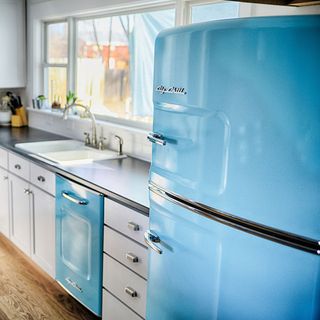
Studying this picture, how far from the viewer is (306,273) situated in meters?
1.29

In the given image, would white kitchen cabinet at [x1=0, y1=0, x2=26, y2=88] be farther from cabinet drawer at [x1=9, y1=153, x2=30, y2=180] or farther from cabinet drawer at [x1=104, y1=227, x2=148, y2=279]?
cabinet drawer at [x1=104, y1=227, x2=148, y2=279]

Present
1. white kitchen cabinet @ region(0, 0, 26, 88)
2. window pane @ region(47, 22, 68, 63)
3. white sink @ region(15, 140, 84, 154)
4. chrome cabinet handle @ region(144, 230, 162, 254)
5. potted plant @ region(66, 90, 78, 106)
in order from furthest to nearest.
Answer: white kitchen cabinet @ region(0, 0, 26, 88) → window pane @ region(47, 22, 68, 63) → potted plant @ region(66, 90, 78, 106) → white sink @ region(15, 140, 84, 154) → chrome cabinet handle @ region(144, 230, 162, 254)

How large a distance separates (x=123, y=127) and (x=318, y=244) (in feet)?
6.96

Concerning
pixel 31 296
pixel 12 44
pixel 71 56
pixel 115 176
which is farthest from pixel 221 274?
pixel 12 44

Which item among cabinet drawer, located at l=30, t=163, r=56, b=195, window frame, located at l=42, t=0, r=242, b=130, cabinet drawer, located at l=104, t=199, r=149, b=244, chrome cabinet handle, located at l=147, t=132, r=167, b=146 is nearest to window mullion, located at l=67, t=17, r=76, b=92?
window frame, located at l=42, t=0, r=242, b=130

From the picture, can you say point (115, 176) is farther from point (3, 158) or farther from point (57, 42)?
point (57, 42)

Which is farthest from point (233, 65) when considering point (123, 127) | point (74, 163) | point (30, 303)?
point (30, 303)

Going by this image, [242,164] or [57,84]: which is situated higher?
[57,84]

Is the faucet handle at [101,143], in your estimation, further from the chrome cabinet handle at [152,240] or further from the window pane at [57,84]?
the chrome cabinet handle at [152,240]

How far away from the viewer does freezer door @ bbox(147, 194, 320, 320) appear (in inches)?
51.9

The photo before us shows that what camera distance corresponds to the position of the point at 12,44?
430cm

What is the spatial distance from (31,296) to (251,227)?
2.01 metres

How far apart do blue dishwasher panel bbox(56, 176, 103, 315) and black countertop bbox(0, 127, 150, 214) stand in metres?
0.06

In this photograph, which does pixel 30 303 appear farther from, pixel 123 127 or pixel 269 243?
pixel 269 243
